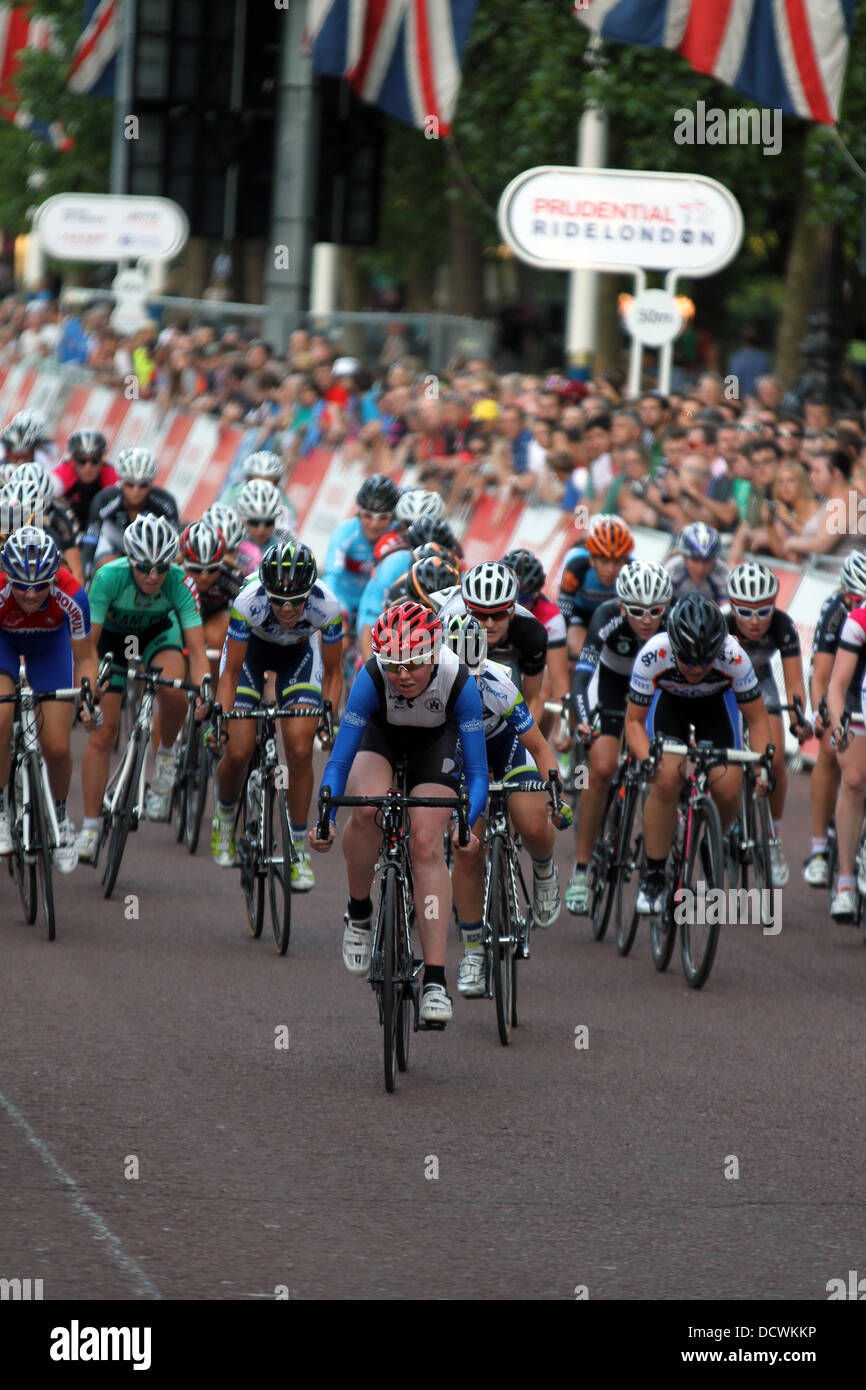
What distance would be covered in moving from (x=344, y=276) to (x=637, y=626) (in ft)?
120

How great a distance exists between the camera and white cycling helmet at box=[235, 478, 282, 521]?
13.7m

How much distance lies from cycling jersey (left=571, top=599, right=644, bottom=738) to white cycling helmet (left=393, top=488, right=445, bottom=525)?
2.52 metres

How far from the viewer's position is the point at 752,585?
11.4 meters

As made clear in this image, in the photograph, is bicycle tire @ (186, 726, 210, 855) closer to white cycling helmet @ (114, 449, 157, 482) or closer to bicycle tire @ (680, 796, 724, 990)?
white cycling helmet @ (114, 449, 157, 482)

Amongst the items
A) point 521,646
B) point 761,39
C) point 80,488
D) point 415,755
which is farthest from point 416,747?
point 761,39

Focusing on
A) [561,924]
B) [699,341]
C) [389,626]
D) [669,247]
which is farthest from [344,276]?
[389,626]

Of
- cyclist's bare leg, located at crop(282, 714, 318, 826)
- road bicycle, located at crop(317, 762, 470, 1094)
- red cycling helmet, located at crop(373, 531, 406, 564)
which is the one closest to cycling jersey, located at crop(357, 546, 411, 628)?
red cycling helmet, located at crop(373, 531, 406, 564)

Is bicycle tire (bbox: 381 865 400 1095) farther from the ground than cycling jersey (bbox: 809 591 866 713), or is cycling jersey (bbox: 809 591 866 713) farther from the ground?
cycling jersey (bbox: 809 591 866 713)

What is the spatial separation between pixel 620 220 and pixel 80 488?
5.26m

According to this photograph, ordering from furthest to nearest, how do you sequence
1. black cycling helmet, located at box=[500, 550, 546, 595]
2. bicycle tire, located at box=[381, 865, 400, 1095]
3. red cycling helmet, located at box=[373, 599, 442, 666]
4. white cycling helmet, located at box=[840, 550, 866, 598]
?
white cycling helmet, located at box=[840, 550, 866, 598] → black cycling helmet, located at box=[500, 550, 546, 595] → red cycling helmet, located at box=[373, 599, 442, 666] → bicycle tire, located at box=[381, 865, 400, 1095]

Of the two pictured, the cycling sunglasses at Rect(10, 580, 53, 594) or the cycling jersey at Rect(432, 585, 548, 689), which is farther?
the cycling sunglasses at Rect(10, 580, 53, 594)

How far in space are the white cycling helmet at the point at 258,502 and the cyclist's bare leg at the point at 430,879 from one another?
220 inches

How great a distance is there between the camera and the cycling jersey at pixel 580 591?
1266 cm
